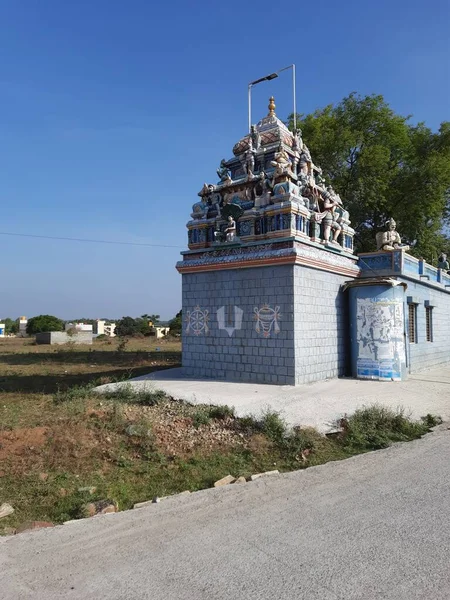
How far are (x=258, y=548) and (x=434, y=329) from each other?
1487cm

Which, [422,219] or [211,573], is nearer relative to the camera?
[211,573]

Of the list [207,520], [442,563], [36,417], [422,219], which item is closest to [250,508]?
[207,520]

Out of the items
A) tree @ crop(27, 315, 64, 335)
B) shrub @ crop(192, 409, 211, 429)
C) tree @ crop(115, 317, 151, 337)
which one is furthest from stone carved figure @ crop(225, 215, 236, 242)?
tree @ crop(27, 315, 64, 335)

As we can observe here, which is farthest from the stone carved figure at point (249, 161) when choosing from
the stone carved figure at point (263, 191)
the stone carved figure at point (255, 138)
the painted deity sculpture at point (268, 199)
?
the stone carved figure at point (263, 191)

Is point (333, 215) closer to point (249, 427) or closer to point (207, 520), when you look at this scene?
point (249, 427)

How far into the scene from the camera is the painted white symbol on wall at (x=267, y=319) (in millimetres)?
10297

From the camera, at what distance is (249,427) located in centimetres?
716

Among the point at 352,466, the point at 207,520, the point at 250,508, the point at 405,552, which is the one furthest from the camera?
the point at 352,466

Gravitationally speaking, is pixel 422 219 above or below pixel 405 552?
above

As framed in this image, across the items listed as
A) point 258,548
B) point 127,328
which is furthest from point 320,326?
point 127,328

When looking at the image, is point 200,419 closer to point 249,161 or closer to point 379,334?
point 379,334

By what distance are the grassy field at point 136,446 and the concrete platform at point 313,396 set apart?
494 mm

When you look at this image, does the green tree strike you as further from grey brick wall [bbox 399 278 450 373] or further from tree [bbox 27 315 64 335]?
grey brick wall [bbox 399 278 450 373]

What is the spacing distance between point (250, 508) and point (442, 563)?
1763 mm
